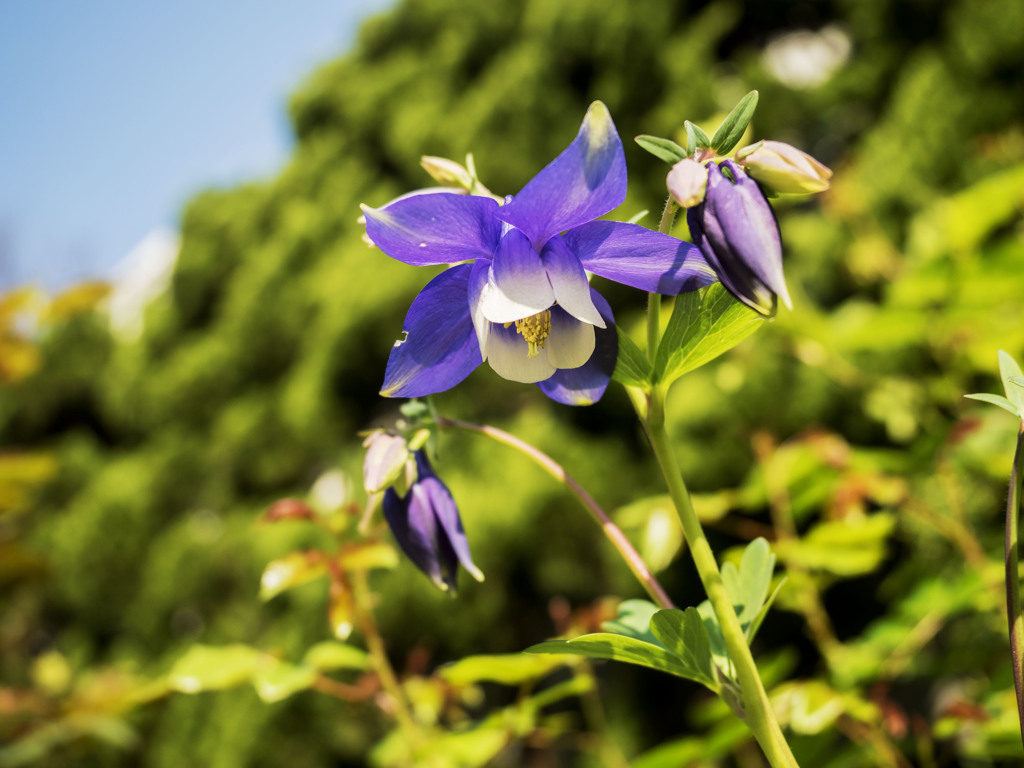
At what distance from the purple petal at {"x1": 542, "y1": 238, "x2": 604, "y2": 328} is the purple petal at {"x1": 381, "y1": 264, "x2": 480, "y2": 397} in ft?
0.13

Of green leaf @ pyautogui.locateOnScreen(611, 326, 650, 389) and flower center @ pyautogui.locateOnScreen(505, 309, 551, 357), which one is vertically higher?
flower center @ pyautogui.locateOnScreen(505, 309, 551, 357)

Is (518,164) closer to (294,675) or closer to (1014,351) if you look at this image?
(1014,351)

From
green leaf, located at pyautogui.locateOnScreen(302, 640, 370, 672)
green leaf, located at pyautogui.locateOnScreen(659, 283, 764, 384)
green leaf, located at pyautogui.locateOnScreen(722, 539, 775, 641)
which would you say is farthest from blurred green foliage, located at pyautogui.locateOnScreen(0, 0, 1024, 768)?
green leaf, located at pyautogui.locateOnScreen(659, 283, 764, 384)

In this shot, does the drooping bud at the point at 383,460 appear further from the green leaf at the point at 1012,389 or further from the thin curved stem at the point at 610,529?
the green leaf at the point at 1012,389

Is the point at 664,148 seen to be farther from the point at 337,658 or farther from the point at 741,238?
the point at 337,658

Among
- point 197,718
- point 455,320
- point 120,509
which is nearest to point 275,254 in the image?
point 120,509

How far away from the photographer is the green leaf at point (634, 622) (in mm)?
309

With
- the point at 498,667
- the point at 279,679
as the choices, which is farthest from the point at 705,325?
the point at 279,679

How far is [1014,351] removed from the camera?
81cm

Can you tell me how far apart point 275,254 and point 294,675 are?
9.09 ft

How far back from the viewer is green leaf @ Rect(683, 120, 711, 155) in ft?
0.80

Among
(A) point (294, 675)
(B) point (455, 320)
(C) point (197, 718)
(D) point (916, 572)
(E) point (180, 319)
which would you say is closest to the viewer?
(B) point (455, 320)

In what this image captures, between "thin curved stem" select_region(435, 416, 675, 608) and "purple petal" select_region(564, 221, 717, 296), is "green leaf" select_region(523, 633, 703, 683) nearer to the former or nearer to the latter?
"thin curved stem" select_region(435, 416, 675, 608)

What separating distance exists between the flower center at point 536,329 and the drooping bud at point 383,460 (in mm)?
89
